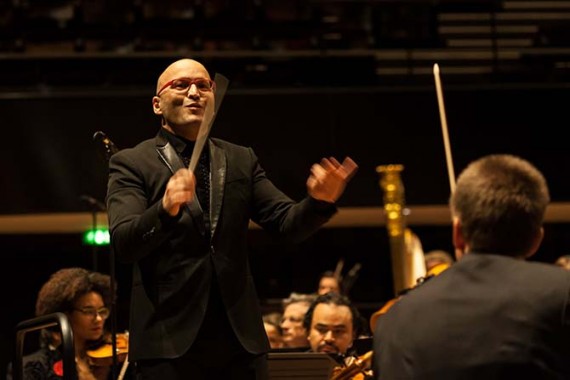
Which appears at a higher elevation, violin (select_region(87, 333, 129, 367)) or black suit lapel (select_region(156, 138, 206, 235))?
black suit lapel (select_region(156, 138, 206, 235))

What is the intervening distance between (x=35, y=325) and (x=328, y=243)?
6888mm

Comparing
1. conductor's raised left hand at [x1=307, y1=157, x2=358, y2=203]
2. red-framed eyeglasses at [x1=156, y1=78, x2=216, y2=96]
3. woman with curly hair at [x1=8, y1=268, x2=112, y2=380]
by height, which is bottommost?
woman with curly hair at [x1=8, y1=268, x2=112, y2=380]

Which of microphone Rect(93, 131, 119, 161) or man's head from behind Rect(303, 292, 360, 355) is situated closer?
microphone Rect(93, 131, 119, 161)

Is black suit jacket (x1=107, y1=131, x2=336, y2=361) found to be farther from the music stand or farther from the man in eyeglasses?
the music stand

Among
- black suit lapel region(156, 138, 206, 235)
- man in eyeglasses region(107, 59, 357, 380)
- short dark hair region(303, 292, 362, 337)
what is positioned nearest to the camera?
man in eyeglasses region(107, 59, 357, 380)

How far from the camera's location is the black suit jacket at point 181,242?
303 cm

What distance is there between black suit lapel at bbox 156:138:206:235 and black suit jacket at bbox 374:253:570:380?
110cm

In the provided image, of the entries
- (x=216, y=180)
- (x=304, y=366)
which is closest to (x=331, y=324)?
(x=304, y=366)

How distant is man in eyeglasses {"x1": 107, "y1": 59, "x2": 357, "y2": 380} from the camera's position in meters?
3.02

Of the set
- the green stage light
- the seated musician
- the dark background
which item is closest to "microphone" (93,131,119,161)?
the seated musician

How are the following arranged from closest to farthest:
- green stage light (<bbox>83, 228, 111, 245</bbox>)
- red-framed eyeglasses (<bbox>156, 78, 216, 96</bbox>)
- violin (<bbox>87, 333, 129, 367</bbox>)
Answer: red-framed eyeglasses (<bbox>156, 78, 216, 96</bbox>), violin (<bbox>87, 333, 129, 367</bbox>), green stage light (<bbox>83, 228, 111, 245</bbox>)

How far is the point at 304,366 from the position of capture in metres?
3.91

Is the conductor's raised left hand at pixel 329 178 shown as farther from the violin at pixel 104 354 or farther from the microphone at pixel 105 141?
the violin at pixel 104 354

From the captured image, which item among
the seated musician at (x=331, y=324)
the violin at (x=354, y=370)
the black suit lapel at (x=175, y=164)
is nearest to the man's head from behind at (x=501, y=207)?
the black suit lapel at (x=175, y=164)
